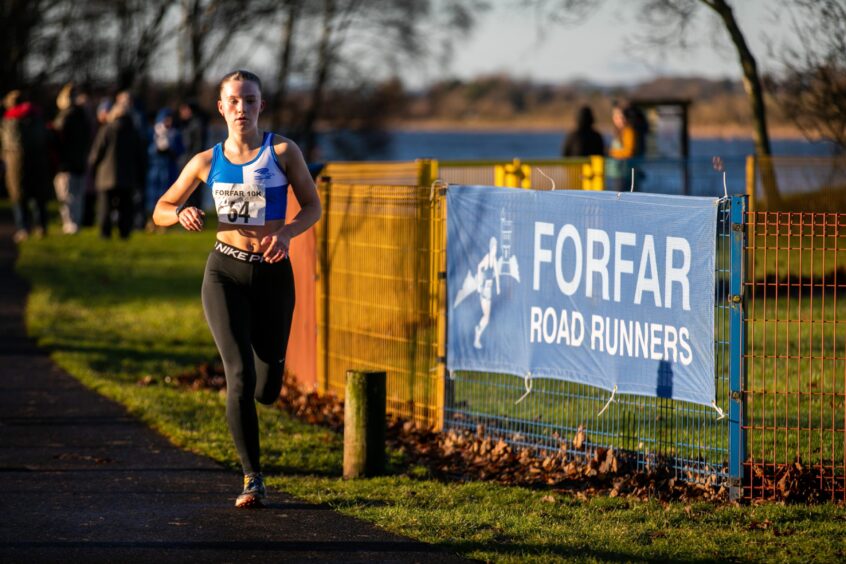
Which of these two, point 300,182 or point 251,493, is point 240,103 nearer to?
point 300,182

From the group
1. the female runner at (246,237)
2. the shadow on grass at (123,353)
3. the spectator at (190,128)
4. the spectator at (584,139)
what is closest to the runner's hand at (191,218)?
the female runner at (246,237)

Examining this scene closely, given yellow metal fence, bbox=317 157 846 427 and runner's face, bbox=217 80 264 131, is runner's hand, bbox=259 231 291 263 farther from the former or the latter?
yellow metal fence, bbox=317 157 846 427

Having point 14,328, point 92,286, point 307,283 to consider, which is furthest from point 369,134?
point 307,283

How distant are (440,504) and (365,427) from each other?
0.93 meters

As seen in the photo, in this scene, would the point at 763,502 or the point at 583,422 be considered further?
the point at 583,422

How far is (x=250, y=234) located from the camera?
690 centimetres

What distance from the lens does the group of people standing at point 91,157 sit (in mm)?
21047

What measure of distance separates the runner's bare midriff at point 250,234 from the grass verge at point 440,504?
54.6 inches

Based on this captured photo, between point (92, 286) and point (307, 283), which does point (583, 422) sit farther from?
point (92, 286)

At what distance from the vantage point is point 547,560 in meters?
5.92

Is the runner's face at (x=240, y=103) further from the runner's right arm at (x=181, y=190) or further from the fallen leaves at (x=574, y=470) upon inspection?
the fallen leaves at (x=574, y=470)

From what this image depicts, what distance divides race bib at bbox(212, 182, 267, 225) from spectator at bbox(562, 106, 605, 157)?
1455 centimetres

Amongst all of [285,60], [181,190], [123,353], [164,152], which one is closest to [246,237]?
[181,190]

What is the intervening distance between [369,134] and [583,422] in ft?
132
